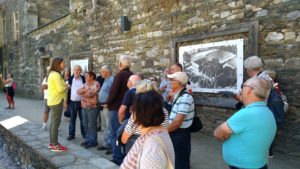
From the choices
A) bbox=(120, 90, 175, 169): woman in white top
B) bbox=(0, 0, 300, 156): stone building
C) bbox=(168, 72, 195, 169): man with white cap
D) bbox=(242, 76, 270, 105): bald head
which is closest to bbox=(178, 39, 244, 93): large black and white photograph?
bbox=(0, 0, 300, 156): stone building

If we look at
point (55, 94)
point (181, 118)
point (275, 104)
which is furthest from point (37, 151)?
point (275, 104)

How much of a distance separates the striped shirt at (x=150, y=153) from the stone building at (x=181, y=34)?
3244mm

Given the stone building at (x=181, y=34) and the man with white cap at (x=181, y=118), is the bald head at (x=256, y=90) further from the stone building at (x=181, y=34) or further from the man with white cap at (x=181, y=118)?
the stone building at (x=181, y=34)

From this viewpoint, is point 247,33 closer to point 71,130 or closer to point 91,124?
point 91,124

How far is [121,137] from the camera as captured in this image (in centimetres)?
254

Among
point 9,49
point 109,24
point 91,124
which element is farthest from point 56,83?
point 9,49

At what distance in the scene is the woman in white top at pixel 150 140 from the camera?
160cm

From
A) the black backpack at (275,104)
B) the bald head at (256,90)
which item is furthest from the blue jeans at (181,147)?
the black backpack at (275,104)

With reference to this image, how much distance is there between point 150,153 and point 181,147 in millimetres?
1517

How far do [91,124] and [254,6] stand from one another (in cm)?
333

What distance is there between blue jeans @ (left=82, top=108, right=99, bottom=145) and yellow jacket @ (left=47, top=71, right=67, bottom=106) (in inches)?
24.6

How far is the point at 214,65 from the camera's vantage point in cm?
534

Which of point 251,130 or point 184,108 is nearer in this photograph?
point 251,130

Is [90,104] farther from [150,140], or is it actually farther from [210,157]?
[150,140]
